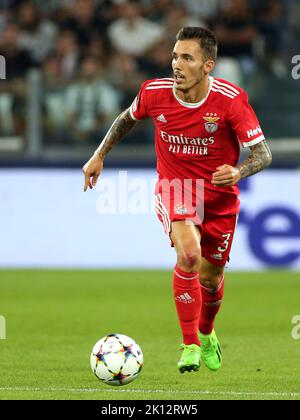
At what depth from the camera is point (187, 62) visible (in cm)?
726

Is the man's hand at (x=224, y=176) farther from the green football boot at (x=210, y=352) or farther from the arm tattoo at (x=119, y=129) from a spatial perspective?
the green football boot at (x=210, y=352)

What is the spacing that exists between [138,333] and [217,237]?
2196mm

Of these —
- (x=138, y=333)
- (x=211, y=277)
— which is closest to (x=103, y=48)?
(x=138, y=333)

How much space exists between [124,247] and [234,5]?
13.9 ft

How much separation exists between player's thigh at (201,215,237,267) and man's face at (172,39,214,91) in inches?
39.9

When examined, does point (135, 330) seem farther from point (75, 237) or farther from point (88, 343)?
point (75, 237)

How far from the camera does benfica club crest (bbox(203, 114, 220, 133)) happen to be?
7383 mm

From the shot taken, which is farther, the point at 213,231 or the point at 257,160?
the point at 213,231

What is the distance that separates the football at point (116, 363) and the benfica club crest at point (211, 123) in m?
1.57
